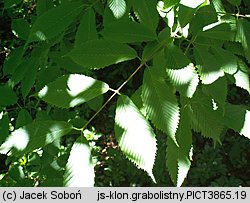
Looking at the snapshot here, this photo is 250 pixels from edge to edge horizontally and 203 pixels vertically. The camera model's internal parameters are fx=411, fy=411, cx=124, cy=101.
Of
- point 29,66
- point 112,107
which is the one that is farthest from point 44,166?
point 112,107

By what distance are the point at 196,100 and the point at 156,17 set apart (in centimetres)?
25

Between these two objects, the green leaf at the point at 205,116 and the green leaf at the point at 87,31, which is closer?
the green leaf at the point at 205,116

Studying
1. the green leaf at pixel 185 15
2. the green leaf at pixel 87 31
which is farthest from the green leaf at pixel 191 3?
the green leaf at pixel 87 31

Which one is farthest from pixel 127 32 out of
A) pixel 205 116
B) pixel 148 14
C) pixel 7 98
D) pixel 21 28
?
pixel 21 28

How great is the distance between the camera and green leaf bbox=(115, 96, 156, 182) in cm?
89

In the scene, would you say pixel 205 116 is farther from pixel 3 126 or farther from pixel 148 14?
pixel 3 126

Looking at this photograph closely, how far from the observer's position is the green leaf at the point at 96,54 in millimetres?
1019

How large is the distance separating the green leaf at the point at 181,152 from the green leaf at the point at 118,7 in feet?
1.14

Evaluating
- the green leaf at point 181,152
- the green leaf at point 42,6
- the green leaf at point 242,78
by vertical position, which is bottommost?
the green leaf at point 181,152

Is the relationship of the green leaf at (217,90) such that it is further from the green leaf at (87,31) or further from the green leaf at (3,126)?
the green leaf at (3,126)

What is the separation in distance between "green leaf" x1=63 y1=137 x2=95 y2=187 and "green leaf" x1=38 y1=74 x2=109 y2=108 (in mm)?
122

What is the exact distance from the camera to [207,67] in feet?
3.40

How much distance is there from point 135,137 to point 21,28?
3.25ft

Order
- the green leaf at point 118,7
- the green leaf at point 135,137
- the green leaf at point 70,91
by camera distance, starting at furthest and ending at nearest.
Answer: the green leaf at point 118,7 < the green leaf at point 70,91 < the green leaf at point 135,137
